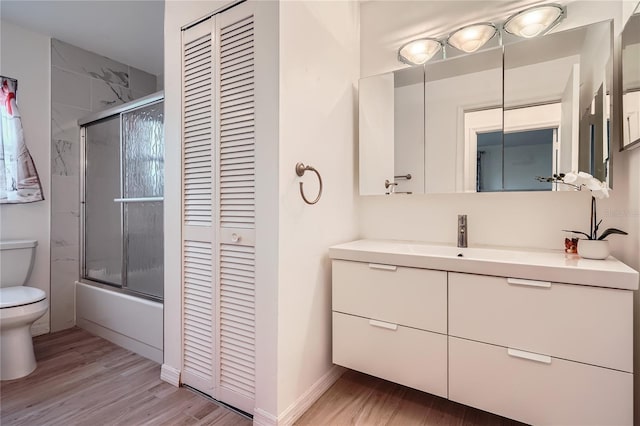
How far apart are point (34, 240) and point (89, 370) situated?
1.28 metres

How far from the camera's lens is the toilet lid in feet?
6.22

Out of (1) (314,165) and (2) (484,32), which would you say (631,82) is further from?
(1) (314,165)

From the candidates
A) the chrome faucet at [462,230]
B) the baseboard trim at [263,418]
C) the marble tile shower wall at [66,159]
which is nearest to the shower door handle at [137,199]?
the marble tile shower wall at [66,159]

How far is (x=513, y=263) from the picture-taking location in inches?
50.0

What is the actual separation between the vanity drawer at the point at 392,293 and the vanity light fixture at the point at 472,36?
1296 mm

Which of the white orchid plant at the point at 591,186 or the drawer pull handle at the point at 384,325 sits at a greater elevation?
the white orchid plant at the point at 591,186

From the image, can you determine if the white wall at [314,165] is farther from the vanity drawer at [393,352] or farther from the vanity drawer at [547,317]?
the vanity drawer at [547,317]

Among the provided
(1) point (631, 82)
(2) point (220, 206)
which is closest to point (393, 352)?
(2) point (220, 206)

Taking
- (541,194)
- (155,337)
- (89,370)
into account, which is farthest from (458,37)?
(89,370)

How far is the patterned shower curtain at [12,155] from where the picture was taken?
238cm

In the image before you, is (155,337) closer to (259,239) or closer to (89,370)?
(89,370)

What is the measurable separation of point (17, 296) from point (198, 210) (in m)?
1.42

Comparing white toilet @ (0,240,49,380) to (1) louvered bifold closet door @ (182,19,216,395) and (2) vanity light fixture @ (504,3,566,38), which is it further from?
(2) vanity light fixture @ (504,3,566,38)

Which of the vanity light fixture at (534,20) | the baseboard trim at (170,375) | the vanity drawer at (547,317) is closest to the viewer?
the vanity drawer at (547,317)
